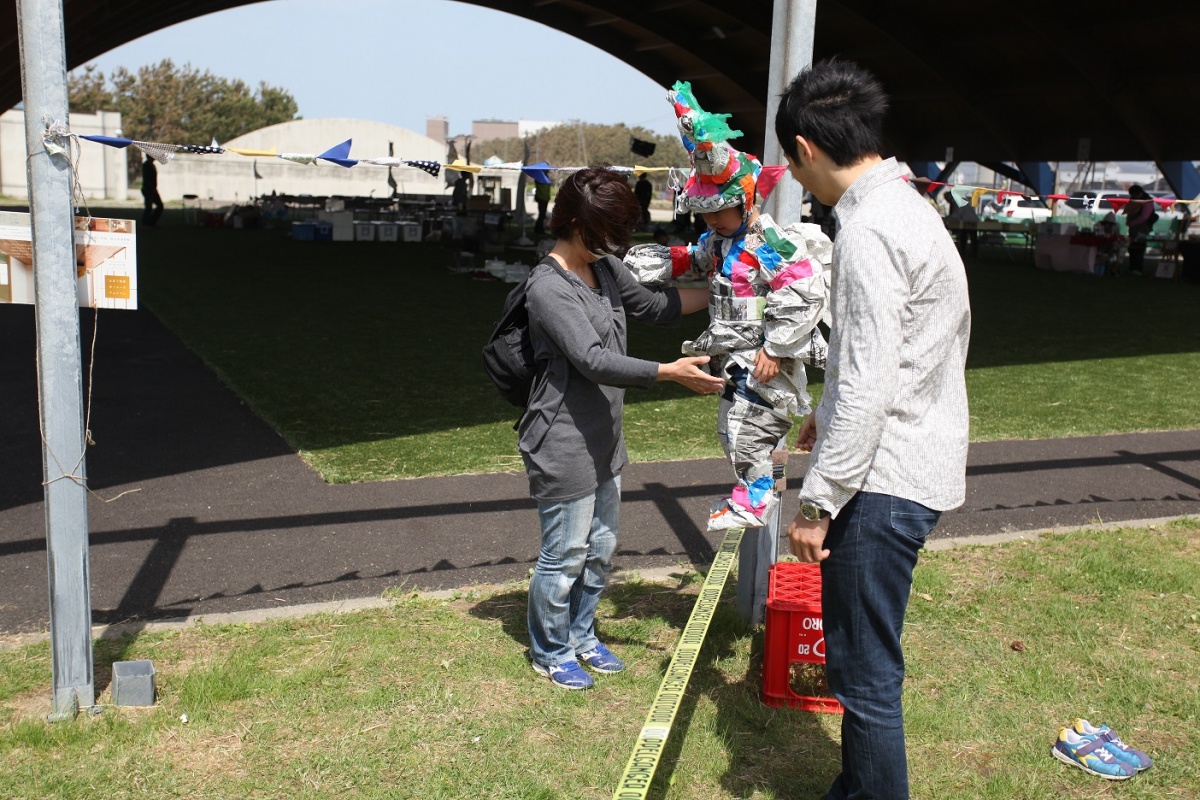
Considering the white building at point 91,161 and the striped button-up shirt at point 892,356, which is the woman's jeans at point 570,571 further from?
the white building at point 91,161

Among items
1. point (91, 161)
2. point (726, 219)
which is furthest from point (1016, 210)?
point (91, 161)

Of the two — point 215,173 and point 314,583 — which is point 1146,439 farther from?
point 215,173

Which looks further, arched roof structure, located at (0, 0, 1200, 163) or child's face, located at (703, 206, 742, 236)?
arched roof structure, located at (0, 0, 1200, 163)

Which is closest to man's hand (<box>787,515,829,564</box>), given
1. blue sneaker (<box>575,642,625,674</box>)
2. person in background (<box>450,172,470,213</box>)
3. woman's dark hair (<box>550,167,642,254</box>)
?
woman's dark hair (<box>550,167,642,254</box>)

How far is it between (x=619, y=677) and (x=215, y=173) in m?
55.0

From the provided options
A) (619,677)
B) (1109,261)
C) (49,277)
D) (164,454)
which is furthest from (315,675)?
(1109,261)

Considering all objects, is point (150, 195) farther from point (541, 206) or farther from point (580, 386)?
point (580, 386)

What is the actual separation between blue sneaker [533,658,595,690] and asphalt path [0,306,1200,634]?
1.02 meters

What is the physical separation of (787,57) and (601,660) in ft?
8.08

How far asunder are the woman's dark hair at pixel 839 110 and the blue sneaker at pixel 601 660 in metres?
2.25

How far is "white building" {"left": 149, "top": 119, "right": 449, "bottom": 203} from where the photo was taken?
52938 mm

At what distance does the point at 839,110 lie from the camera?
2.52m

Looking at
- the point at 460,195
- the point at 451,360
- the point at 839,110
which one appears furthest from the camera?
the point at 460,195

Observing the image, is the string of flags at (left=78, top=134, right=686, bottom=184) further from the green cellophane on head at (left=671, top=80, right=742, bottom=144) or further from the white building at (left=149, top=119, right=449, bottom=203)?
the white building at (left=149, top=119, right=449, bottom=203)
